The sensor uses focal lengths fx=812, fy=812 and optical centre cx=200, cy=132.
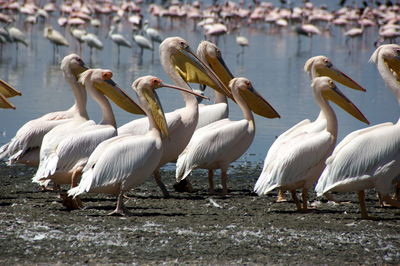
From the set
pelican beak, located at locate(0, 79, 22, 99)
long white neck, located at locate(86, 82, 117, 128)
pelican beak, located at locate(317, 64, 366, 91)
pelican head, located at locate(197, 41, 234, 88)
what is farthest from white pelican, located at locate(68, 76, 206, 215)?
pelican head, located at locate(197, 41, 234, 88)

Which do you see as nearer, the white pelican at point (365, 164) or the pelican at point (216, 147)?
the white pelican at point (365, 164)

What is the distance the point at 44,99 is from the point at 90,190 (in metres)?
7.03

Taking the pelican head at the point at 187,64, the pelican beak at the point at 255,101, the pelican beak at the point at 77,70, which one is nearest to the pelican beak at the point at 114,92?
the pelican beak at the point at 77,70

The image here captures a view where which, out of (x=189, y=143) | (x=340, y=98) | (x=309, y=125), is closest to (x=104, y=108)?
(x=189, y=143)

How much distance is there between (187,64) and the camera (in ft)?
25.9

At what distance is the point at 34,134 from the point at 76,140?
0.99 meters

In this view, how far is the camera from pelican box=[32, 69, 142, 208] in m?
6.19

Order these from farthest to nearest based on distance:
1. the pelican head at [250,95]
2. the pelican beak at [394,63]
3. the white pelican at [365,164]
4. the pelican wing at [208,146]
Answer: the pelican head at [250,95] < the pelican wing at [208,146] < the pelican beak at [394,63] < the white pelican at [365,164]

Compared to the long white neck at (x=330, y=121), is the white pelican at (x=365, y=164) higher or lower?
lower

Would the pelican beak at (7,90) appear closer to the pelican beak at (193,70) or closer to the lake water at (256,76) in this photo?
the pelican beak at (193,70)

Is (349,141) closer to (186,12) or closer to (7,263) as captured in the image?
(7,263)

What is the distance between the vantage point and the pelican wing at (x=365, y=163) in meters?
5.93

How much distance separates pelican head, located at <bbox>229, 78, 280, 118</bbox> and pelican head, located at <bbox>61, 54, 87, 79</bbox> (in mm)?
1398

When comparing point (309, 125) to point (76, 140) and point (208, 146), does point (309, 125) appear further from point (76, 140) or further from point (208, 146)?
point (76, 140)
